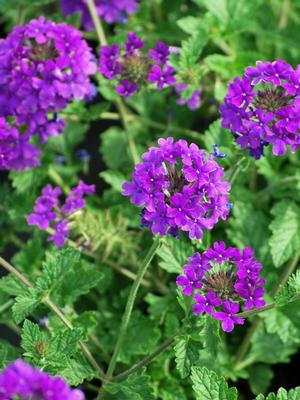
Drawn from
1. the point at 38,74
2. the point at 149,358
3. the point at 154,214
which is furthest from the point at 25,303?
the point at 38,74

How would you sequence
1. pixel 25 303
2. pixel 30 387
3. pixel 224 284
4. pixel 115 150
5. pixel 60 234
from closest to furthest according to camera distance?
pixel 30 387 < pixel 224 284 < pixel 25 303 < pixel 60 234 < pixel 115 150

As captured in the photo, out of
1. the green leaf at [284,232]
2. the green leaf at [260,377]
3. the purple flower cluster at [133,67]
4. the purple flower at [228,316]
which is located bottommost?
the green leaf at [260,377]

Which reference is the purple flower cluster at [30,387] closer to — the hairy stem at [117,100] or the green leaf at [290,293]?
the green leaf at [290,293]

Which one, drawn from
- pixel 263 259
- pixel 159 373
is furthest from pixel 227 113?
pixel 159 373

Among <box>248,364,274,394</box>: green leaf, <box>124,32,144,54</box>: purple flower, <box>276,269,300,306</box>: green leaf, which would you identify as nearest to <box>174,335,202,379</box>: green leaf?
<box>276,269,300,306</box>: green leaf

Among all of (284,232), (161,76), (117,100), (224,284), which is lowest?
(284,232)

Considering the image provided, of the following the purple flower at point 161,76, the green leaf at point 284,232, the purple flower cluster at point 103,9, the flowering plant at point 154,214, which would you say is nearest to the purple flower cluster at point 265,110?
the flowering plant at point 154,214

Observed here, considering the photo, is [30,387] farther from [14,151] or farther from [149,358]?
[14,151]
